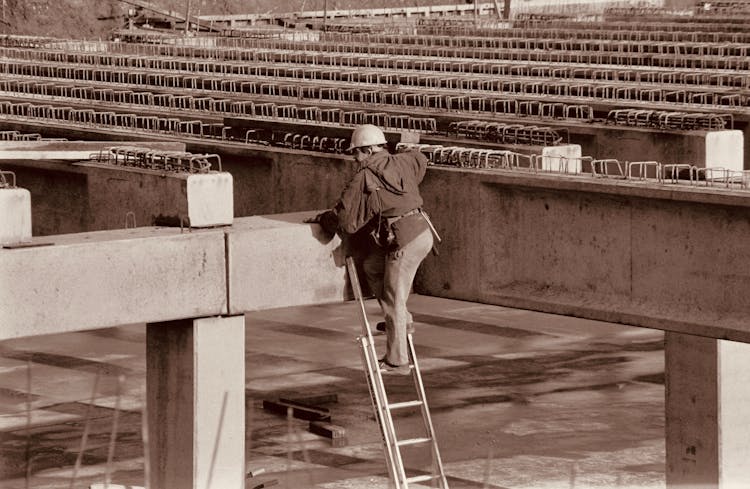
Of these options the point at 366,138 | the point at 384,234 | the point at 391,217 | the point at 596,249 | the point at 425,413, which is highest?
the point at 366,138

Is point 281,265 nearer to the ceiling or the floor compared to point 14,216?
nearer to the floor

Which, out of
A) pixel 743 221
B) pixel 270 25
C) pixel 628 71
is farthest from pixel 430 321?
pixel 270 25

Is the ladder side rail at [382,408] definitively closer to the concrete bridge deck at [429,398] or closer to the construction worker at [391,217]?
the construction worker at [391,217]

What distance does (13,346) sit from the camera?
2855cm

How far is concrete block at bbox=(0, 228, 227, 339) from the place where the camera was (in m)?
13.2

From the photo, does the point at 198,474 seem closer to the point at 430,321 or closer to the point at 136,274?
the point at 136,274

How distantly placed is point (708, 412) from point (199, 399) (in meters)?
5.38

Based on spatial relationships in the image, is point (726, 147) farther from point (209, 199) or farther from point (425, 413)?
point (209, 199)

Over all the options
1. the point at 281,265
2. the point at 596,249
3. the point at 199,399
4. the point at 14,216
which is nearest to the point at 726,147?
the point at 596,249

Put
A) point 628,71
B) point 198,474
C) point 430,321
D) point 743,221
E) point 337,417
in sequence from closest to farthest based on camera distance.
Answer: point 743,221
point 198,474
point 337,417
point 628,71
point 430,321

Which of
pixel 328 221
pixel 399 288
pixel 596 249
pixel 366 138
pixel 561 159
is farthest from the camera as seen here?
pixel 561 159

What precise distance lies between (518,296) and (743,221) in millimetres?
2512

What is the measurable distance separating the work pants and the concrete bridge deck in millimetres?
6003

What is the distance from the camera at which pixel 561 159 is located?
645 inches
